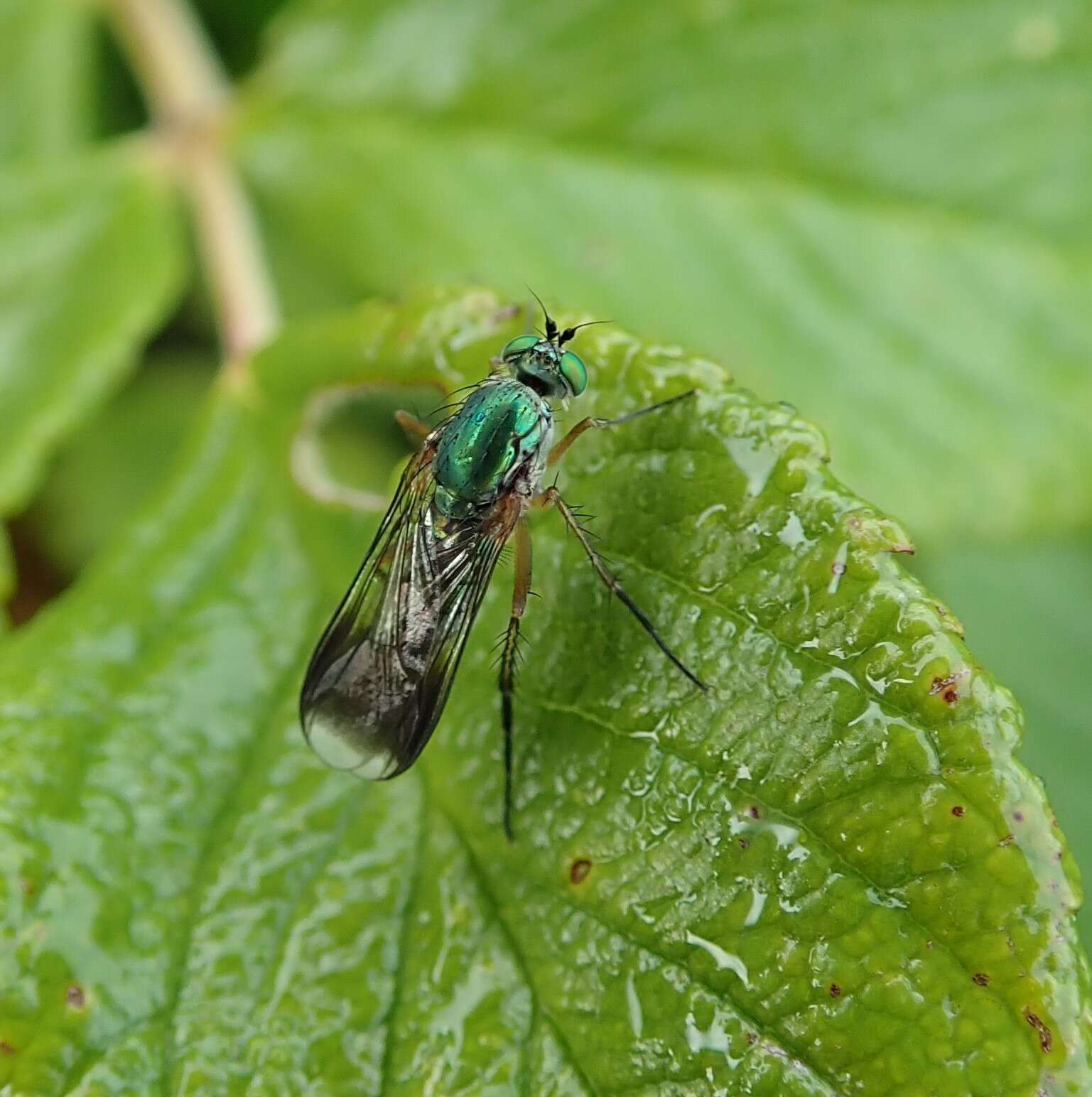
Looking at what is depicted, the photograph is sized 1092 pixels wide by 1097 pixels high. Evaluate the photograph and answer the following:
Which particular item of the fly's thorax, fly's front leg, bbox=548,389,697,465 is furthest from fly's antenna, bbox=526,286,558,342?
fly's front leg, bbox=548,389,697,465

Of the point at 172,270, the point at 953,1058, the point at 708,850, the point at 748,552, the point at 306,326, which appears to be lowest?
the point at 953,1058

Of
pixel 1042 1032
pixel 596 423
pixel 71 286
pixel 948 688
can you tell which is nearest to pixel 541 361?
pixel 596 423

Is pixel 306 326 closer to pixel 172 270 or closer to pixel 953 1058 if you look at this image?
pixel 172 270

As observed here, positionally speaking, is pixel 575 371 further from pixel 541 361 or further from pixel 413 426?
pixel 413 426

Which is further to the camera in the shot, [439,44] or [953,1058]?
[439,44]

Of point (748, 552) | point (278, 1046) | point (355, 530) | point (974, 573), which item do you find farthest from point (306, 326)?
point (974, 573)

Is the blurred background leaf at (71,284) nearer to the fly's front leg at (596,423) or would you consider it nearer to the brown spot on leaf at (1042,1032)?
the fly's front leg at (596,423)

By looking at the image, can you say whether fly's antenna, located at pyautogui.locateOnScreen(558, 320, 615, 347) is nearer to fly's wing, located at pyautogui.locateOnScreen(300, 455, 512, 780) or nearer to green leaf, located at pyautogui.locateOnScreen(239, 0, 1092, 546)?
fly's wing, located at pyautogui.locateOnScreen(300, 455, 512, 780)

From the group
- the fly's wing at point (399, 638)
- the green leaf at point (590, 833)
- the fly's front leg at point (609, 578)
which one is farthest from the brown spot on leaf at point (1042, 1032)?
the fly's wing at point (399, 638)
